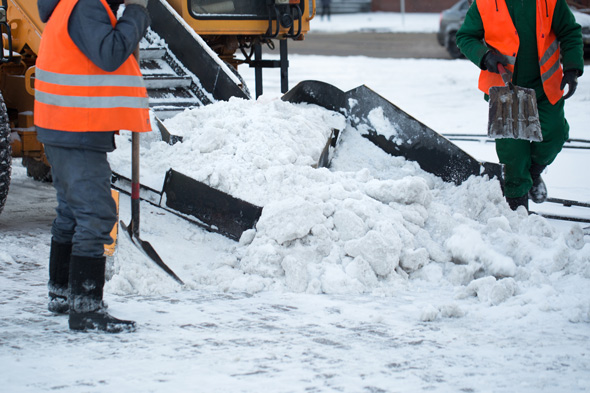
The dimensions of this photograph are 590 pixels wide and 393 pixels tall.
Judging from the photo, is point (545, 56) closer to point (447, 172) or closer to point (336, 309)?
point (447, 172)

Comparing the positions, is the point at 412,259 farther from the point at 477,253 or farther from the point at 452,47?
the point at 452,47

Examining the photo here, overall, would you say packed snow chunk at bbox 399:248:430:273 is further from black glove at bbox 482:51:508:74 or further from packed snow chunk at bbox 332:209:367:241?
black glove at bbox 482:51:508:74

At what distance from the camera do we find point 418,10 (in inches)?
1145

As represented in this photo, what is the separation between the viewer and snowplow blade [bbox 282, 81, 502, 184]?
15.6 feet

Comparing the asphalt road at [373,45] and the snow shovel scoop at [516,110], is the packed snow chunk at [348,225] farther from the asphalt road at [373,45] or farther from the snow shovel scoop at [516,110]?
the asphalt road at [373,45]

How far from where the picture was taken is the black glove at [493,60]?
4.60 m

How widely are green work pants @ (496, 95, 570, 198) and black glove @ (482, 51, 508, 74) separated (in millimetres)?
345

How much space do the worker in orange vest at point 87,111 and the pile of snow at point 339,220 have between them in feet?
1.64

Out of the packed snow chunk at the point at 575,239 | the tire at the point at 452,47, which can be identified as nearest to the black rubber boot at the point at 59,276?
the packed snow chunk at the point at 575,239

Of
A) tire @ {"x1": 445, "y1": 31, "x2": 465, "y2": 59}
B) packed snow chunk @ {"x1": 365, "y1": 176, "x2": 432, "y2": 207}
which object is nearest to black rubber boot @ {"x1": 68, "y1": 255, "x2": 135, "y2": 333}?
packed snow chunk @ {"x1": 365, "y1": 176, "x2": 432, "y2": 207}

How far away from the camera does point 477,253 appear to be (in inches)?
153

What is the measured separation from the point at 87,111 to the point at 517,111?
2533mm

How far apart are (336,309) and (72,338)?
110 cm

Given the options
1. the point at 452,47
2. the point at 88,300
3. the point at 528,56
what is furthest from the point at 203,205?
the point at 452,47
